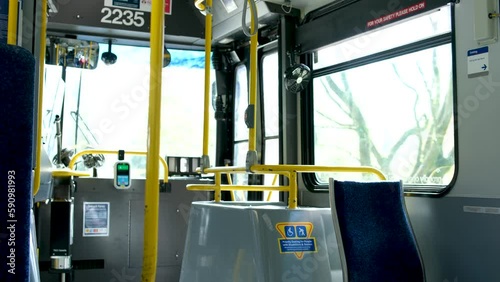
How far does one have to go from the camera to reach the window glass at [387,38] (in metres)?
3.43

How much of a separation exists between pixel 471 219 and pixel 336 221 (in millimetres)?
806

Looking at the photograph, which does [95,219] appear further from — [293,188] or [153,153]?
[153,153]


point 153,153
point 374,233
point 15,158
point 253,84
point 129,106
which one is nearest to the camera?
point 15,158

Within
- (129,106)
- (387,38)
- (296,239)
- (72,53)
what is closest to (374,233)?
(296,239)

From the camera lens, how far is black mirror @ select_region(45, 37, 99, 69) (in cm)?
521

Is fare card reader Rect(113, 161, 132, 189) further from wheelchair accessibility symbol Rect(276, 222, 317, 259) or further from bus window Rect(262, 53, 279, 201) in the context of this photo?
wheelchair accessibility symbol Rect(276, 222, 317, 259)

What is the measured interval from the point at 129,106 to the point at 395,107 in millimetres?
2848

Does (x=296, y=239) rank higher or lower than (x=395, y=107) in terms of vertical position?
lower

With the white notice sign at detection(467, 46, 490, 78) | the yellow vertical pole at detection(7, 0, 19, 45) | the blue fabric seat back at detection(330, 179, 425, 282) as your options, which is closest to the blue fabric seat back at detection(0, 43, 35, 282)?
the yellow vertical pole at detection(7, 0, 19, 45)

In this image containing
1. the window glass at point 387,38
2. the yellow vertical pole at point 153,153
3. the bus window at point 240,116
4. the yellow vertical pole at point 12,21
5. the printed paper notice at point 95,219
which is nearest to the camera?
the yellow vertical pole at point 12,21

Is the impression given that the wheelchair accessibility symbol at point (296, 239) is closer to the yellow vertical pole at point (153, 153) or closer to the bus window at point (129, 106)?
the yellow vertical pole at point (153, 153)

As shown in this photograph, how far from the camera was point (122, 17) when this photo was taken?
4.91 meters

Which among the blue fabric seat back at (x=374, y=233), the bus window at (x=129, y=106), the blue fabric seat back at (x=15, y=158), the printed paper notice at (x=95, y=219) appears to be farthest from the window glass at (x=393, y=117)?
the blue fabric seat back at (x=15, y=158)

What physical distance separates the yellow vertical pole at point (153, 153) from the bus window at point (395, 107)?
2318 mm
